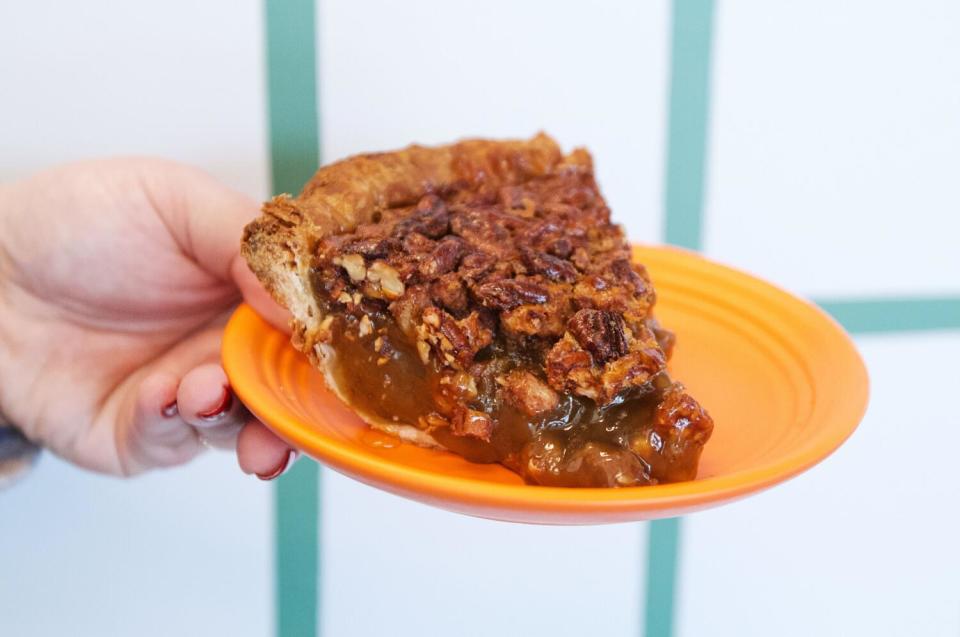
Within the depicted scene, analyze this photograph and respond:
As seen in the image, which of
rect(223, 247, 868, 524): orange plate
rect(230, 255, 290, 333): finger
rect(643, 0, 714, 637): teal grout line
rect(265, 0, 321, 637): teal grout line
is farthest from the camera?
rect(643, 0, 714, 637): teal grout line

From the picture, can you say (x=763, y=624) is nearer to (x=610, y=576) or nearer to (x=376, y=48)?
(x=610, y=576)

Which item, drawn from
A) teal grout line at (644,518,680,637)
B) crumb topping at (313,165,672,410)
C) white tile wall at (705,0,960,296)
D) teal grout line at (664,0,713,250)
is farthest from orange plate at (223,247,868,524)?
teal grout line at (644,518,680,637)

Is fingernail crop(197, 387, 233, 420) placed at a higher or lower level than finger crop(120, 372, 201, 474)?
higher

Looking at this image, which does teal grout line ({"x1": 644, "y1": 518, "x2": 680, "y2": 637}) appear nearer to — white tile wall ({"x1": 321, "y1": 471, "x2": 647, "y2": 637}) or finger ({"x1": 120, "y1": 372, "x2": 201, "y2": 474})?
white tile wall ({"x1": 321, "y1": 471, "x2": 647, "y2": 637})

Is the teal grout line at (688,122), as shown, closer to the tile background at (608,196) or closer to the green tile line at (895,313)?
the tile background at (608,196)

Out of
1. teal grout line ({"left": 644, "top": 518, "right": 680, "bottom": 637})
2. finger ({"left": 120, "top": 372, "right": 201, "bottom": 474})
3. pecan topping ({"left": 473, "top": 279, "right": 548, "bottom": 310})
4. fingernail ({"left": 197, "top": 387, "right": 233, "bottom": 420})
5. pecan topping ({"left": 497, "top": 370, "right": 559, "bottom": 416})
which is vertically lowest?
teal grout line ({"left": 644, "top": 518, "right": 680, "bottom": 637})
